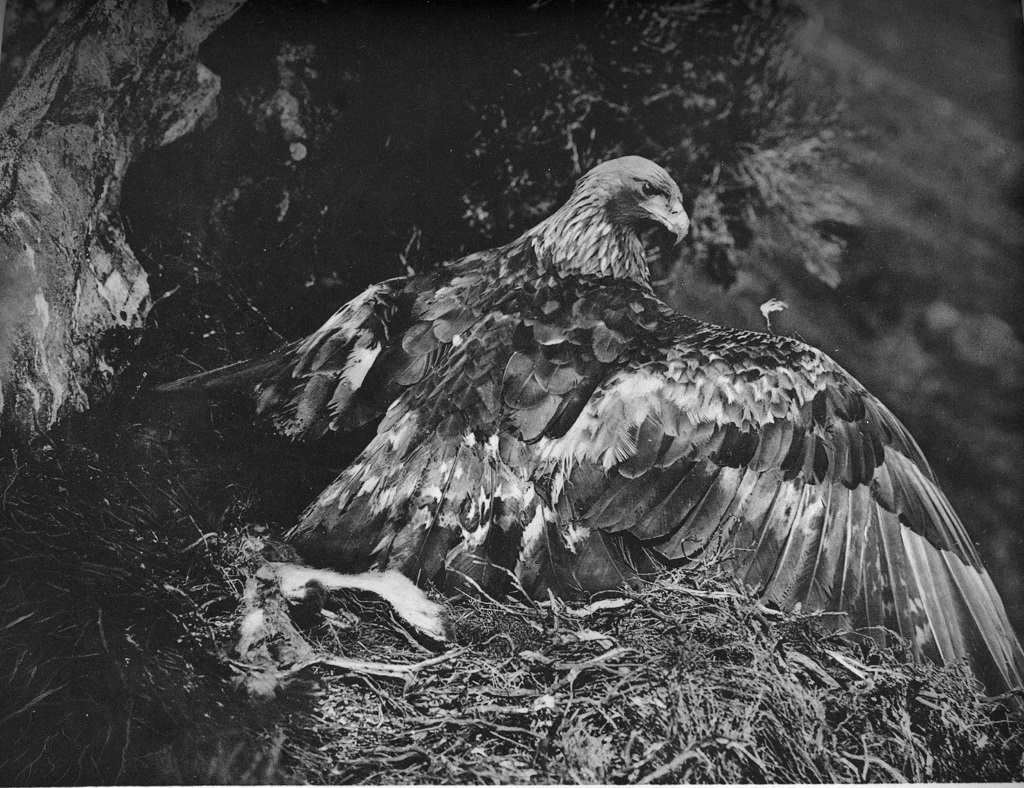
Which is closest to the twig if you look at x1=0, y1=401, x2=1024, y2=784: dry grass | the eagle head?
x1=0, y1=401, x2=1024, y2=784: dry grass

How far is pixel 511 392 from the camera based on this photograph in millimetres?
1860

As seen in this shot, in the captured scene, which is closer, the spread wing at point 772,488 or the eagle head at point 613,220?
the spread wing at point 772,488

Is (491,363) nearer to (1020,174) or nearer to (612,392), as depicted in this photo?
(612,392)

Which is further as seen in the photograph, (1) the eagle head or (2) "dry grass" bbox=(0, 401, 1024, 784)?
(1) the eagle head

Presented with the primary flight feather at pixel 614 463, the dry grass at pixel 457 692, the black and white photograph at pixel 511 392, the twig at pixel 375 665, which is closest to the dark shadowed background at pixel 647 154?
the black and white photograph at pixel 511 392

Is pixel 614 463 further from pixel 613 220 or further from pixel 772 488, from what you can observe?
pixel 613 220

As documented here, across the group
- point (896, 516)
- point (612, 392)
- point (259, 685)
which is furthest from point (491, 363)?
point (896, 516)

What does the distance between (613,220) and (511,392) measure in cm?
58

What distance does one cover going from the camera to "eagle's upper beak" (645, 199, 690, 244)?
78.0 inches

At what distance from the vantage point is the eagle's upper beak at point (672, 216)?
1.98 m

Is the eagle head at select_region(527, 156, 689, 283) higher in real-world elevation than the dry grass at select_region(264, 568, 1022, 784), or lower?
higher

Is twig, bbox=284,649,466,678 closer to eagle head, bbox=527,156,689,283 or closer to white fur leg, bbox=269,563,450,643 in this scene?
white fur leg, bbox=269,563,450,643

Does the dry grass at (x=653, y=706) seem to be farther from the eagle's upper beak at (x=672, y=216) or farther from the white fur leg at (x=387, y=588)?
the eagle's upper beak at (x=672, y=216)

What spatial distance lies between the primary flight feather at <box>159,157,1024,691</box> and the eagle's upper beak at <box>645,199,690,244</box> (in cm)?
21
